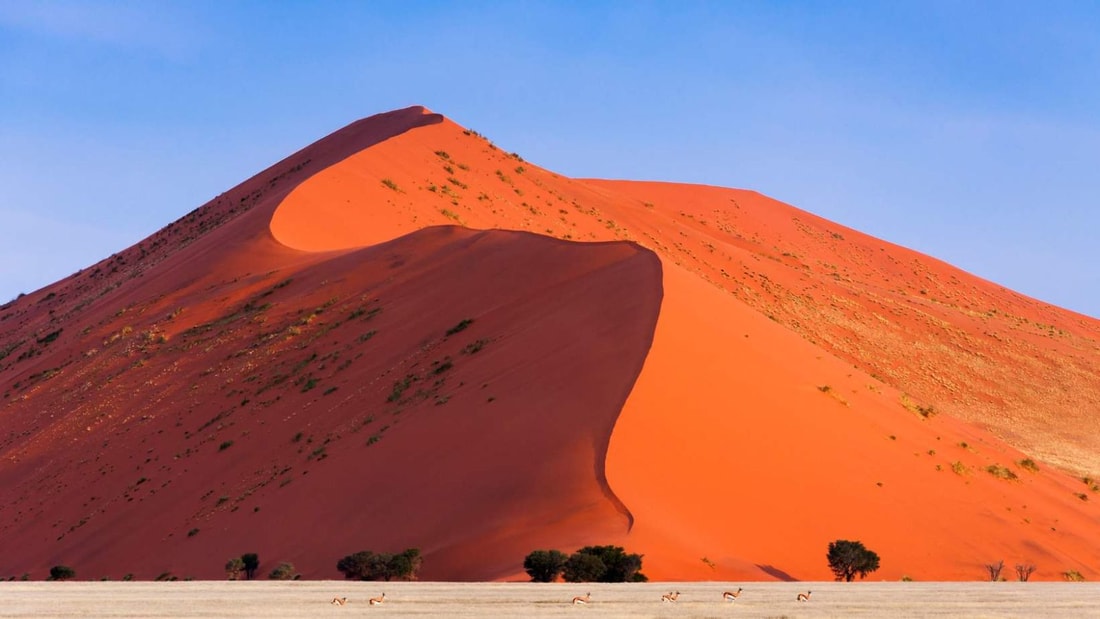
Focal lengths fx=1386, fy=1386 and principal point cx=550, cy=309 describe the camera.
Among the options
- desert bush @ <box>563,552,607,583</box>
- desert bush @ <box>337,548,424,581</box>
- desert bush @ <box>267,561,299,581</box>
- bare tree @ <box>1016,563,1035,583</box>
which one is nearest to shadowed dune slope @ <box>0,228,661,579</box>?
desert bush @ <box>267,561,299,581</box>

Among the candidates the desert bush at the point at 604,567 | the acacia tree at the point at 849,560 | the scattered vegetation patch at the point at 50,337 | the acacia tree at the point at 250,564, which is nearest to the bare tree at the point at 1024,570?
the acacia tree at the point at 849,560

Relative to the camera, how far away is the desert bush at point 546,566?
21.6m

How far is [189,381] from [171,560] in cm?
1389

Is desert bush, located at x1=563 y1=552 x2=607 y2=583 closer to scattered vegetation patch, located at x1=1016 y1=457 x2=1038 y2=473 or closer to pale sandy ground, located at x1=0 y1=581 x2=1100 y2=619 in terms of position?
pale sandy ground, located at x1=0 y1=581 x2=1100 y2=619

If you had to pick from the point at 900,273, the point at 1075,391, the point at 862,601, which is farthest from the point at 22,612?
the point at 900,273

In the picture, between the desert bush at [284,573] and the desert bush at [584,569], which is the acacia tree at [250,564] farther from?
the desert bush at [584,569]

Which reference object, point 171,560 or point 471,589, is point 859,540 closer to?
point 471,589

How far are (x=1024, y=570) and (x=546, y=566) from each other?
10.3 m

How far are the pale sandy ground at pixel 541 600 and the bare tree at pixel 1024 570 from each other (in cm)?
293

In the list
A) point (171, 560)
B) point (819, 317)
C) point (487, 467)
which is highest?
point (819, 317)

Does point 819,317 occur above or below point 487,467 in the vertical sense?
above

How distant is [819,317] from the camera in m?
57.3

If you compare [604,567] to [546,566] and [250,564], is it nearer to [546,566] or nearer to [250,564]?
[546,566]

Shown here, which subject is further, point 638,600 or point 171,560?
point 171,560
